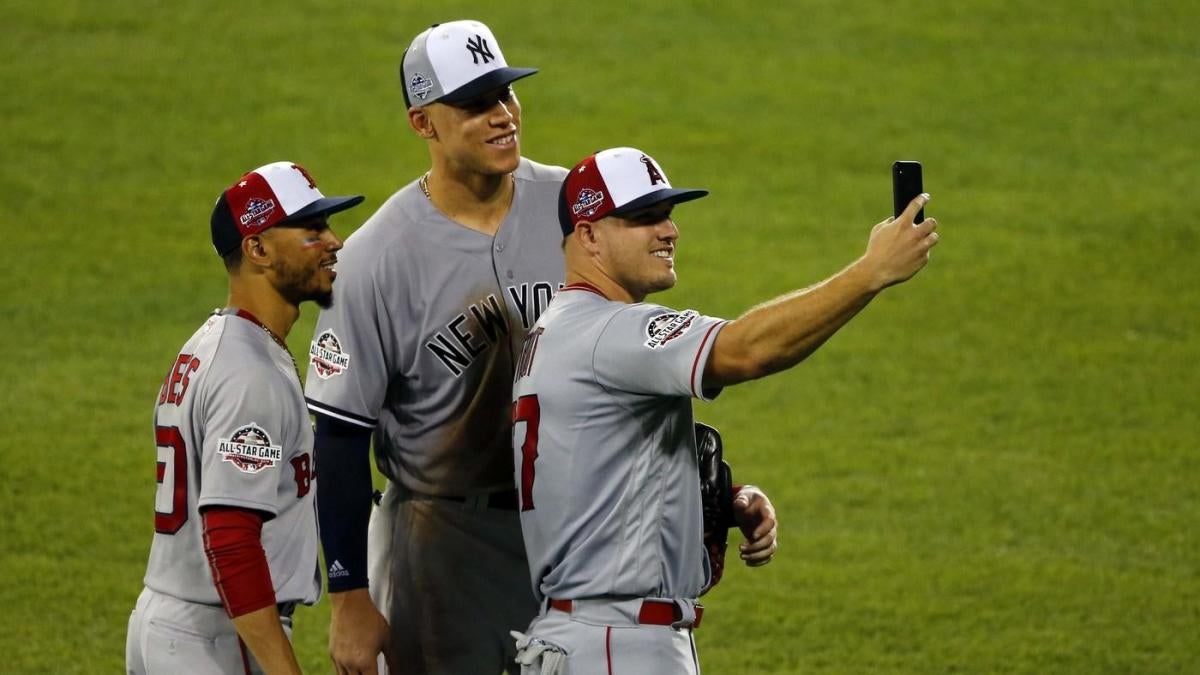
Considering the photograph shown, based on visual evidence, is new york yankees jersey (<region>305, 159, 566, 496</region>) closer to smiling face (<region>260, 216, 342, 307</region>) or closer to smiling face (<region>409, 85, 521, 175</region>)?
smiling face (<region>409, 85, 521, 175</region>)

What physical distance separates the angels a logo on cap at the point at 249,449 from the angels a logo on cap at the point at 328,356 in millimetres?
606

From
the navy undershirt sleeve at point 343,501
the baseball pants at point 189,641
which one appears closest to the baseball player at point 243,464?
the baseball pants at point 189,641

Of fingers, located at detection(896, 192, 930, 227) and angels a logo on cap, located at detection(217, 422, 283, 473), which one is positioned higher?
fingers, located at detection(896, 192, 930, 227)

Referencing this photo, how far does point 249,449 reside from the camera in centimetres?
396

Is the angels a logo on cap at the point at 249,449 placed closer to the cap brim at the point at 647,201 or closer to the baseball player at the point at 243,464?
the baseball player at the point at 243,464

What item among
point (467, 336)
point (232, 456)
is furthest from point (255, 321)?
point (467, 336)

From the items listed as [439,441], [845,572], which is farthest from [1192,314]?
[439,441]

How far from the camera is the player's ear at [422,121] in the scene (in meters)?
4.66

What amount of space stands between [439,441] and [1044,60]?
1196 centimetres

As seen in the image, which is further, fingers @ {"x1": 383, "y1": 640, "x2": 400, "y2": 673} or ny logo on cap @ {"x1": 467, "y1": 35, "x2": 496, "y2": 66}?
fingers @ {"x1": 383, "y1": 640, "x2": 400, "y2": 673}

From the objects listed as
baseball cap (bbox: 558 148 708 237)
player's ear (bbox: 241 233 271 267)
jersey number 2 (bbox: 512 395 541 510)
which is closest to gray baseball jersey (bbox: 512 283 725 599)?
jersey number 2 (bbox: 512 395 541 510)

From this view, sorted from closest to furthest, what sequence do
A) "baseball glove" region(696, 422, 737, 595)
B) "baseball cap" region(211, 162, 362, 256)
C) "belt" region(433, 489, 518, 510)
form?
"baseball cap" region(211, 162, 362, 256), "baseball glove" region(696, 422, 737, 595), "belt" region(433, 489, 518, 510)

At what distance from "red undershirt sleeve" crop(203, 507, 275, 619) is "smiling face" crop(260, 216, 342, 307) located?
1.93 ft

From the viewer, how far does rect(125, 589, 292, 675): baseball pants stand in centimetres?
410
